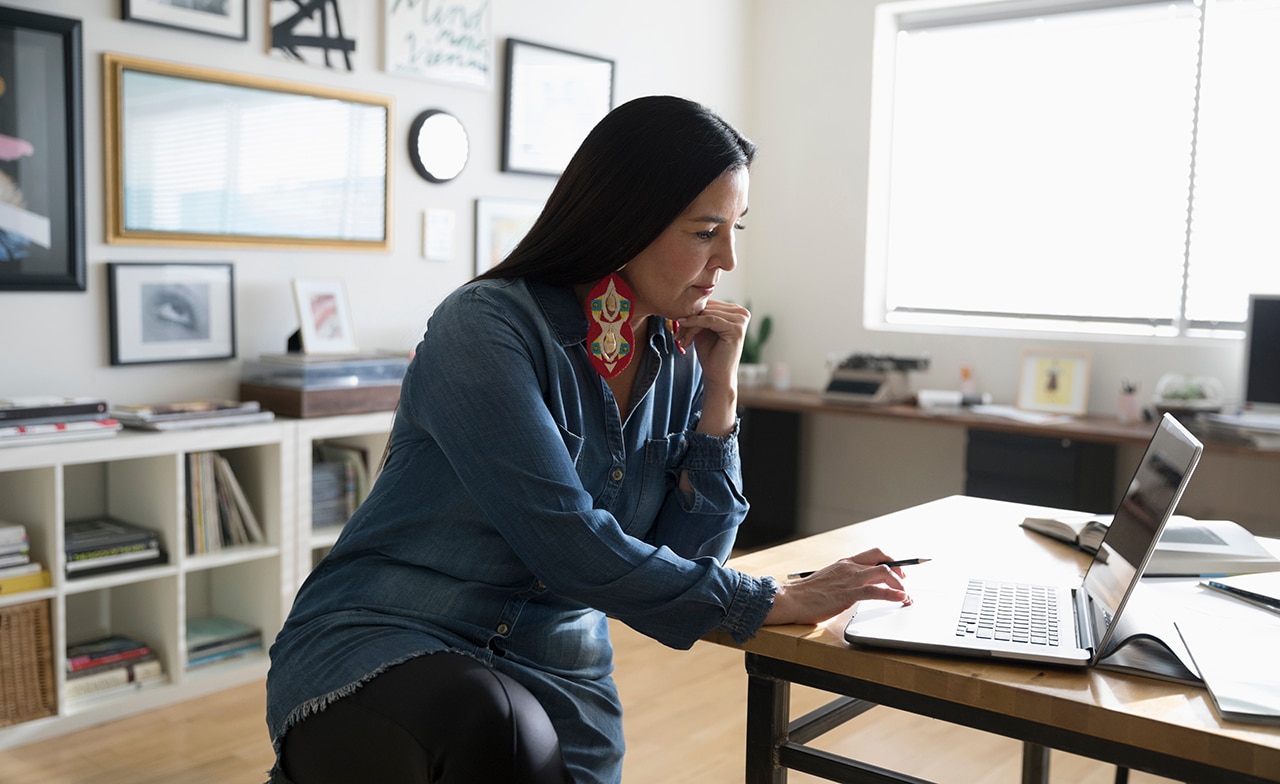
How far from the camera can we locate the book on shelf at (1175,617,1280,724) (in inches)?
45.0

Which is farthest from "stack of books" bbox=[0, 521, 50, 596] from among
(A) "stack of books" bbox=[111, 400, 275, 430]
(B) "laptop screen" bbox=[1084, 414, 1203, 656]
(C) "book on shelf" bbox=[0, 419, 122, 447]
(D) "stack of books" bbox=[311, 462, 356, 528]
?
(B) "laptop screen" bbox=[1084, 414, 1203, 656]

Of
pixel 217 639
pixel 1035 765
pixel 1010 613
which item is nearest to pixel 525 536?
pixel 1010 613

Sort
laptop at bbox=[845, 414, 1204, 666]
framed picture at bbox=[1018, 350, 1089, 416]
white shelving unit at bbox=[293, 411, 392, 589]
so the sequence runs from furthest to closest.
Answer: framed picture at bbox=[1018, 350, 1089, 416], white shelving unit at bbox=[293, 411, 392, 589], laptop at bbox=[845, 414, 1204, 666]

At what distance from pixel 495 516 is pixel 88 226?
7.58 feet

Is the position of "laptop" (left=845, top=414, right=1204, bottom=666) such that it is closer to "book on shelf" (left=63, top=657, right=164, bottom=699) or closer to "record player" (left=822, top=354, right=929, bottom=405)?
"book on shelf" (left=63, top=657, right=164, bottom=699)

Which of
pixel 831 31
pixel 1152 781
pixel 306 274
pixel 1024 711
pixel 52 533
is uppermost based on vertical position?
pixel 831 31

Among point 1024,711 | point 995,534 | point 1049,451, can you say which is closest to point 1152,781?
point 995,534

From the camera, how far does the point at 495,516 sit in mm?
1453

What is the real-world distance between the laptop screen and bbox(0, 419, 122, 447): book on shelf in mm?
2454

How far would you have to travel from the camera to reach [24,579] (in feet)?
9.59

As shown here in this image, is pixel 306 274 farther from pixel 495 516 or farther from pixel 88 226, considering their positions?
pixel 495 516

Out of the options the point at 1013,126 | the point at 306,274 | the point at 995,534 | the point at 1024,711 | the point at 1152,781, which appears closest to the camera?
the point at 1024,711

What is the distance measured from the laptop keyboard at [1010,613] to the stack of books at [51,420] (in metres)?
2.33

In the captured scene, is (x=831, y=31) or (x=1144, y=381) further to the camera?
(x=831, y=31)
